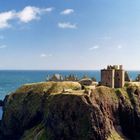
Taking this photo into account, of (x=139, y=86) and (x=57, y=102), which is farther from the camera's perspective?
(x=139, y=86)

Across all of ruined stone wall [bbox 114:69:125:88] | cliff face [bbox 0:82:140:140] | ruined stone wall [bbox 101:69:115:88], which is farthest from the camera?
ruined stone wall [bbox 114:69:125:88]

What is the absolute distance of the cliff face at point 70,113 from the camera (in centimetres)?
12175

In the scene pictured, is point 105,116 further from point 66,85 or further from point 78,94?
point 66,85

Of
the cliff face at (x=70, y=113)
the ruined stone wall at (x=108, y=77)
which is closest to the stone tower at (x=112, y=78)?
the ruined stone wall at (x=108, y=77)

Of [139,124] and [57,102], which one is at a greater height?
[57,102]

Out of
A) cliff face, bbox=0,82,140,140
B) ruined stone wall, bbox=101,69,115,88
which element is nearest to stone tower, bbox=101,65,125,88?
ruined stone wall, bbox=101,69,115,88

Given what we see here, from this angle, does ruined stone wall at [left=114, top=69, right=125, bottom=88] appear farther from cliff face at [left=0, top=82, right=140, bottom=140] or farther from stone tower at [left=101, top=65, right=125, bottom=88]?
cliff face at [left=0, top=82, right=140, bottom=140]

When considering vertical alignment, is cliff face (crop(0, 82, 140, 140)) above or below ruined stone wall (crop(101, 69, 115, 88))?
below

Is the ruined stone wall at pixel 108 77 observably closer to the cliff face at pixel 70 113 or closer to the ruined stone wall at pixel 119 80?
the ruined stone wall at pixel 119 80

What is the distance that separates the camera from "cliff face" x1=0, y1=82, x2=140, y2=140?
12175 centimetres

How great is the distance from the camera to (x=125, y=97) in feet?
457

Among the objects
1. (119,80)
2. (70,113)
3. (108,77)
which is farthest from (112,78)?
(70,113)

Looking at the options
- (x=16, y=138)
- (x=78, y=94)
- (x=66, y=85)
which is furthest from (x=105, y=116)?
(x=16, y=138)

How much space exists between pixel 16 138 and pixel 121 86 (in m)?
50.5
